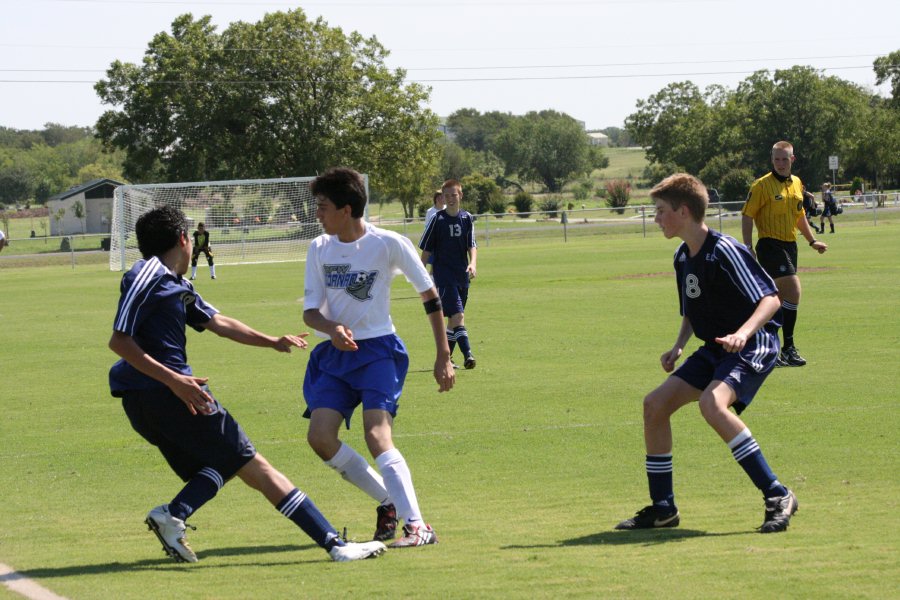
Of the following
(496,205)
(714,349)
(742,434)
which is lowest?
(742,434)

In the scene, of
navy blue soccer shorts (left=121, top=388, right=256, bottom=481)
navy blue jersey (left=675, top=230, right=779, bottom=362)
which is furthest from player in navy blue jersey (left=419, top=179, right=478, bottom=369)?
navy blue soccer shorts (left=121, top=388, right=256, bottom=481)

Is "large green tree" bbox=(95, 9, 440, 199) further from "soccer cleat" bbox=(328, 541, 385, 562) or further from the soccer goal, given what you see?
"soccer cleat" bbox=(328, 541, 385, 562)

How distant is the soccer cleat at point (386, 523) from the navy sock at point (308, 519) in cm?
51

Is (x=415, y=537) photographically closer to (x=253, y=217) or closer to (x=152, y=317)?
(x=152, y=317)

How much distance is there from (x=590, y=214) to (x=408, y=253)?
8064 cm

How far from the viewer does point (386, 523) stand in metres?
6.32

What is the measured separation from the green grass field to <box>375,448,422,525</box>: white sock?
24 centimetres

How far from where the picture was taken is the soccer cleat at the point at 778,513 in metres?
5.99

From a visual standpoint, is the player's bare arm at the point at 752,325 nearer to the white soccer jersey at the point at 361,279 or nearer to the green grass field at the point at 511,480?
the green grass field at the point at 511,480

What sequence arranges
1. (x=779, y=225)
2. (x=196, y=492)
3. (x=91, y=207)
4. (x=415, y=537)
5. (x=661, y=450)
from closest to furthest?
(x=196, y=492), (x=415, y=537), (x=661, y=450), (x=779, y=225), (x=91, y=207)

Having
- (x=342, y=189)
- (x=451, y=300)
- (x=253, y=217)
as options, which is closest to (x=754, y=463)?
(x=342, y=189)

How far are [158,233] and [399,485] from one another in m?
1.81

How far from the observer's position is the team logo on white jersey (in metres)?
6.42

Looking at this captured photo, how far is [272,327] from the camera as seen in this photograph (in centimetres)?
1925
